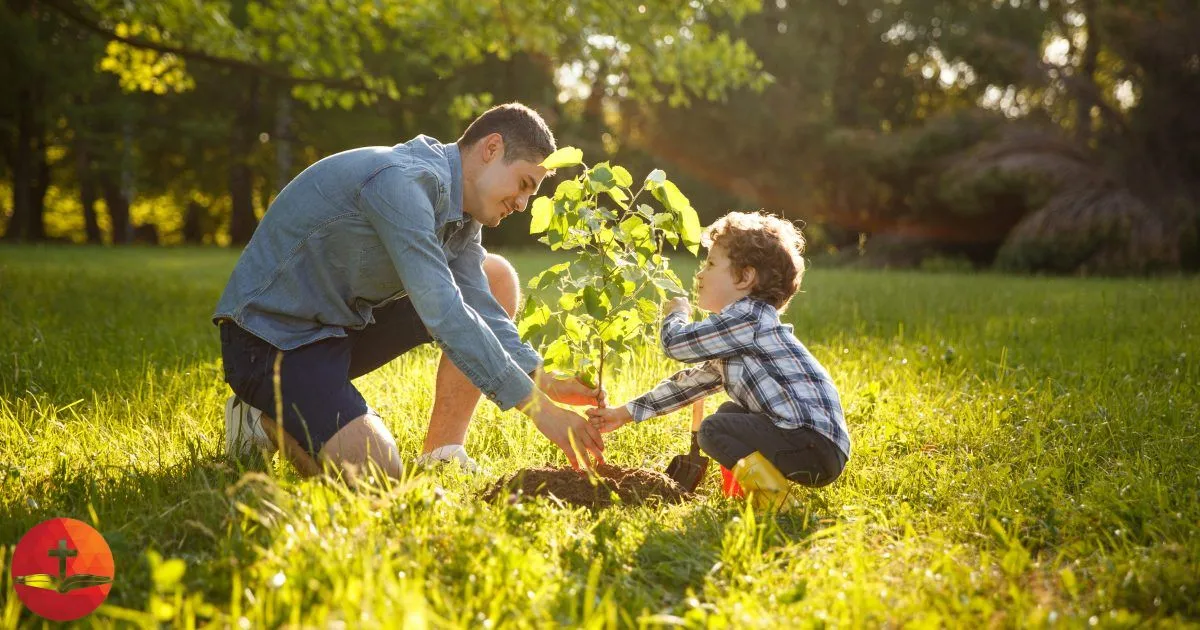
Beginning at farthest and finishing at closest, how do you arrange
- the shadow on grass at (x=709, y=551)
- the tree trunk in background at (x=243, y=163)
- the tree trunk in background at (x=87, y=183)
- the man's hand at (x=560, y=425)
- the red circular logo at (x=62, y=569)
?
the tree trunk in background at (x=87, y=183) < the tree trunk in background at (x=243, y=163) < the man's hand at (x=560, y=425) < the shadow on grass at (x=709, y=551) < the red circular logo at (x=62, y=569)

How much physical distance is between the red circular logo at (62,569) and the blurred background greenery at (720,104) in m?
7.15

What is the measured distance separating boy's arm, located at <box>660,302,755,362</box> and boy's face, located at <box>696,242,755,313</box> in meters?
0.11

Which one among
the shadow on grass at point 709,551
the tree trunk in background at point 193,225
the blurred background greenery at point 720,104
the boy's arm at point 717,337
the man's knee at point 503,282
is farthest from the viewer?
the tree trunk in background at point 193,225

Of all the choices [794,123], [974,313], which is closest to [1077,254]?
[974,313]

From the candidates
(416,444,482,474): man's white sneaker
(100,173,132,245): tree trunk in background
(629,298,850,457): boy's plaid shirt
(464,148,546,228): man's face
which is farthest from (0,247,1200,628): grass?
(100,173,132,245): tree trunk in background

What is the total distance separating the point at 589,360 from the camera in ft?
10.5

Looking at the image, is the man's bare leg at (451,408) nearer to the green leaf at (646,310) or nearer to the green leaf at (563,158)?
the green leaf at (646,310)

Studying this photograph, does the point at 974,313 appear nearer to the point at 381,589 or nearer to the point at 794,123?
the point at 381,589

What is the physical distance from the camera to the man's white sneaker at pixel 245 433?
129 inches

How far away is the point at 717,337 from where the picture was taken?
10.0ft

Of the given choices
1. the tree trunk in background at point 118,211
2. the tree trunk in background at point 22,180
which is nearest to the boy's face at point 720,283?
the tree trunk in background at point 22,180

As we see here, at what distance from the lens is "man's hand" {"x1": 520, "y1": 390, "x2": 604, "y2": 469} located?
8.87 feet

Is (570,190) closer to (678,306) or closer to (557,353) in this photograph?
(557,353)

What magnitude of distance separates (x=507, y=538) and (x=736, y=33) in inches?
940
